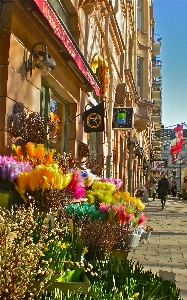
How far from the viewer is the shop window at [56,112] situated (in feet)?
28.5

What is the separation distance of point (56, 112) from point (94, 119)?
1.42 metres

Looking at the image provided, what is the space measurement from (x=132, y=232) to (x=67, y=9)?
725 cm

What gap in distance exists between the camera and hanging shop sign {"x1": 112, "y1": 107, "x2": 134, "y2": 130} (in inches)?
655

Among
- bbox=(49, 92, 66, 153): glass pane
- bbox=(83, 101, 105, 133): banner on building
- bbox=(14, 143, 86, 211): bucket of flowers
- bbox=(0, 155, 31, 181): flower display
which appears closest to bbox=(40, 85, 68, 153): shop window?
bbox=(49, 92, 66, 153): glass pane

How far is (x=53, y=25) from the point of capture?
6.90 metres

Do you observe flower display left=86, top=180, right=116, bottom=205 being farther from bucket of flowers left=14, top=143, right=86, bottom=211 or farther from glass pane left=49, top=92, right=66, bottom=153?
glass pane left=49, top=92, right=66, bottom=153

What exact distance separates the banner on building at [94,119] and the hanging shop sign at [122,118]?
5.40 meters

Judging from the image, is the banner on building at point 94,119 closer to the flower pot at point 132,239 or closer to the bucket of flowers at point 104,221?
the bucket of flowers at point 104,221

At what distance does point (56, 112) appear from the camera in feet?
33.2

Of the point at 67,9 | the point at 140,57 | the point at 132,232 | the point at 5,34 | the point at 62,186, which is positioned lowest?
the point at 132,232

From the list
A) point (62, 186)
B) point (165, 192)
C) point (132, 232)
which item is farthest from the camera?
point (165, 192)

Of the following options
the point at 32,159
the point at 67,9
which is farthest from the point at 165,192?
the point at 32,159

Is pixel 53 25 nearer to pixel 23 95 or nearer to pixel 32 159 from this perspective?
pixel 23 95

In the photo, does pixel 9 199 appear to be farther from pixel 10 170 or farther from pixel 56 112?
pixel 56 112
